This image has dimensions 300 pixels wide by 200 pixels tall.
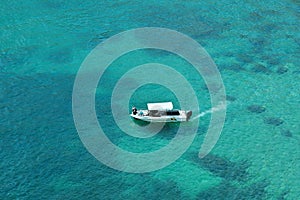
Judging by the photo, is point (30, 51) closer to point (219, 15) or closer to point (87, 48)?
point (87, 48)

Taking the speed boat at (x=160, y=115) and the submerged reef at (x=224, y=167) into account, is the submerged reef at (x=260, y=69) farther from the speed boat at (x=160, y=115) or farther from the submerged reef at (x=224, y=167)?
the submerged reef at (x=224, y=167)

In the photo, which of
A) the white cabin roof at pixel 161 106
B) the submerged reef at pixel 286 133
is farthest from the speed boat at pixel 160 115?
the submerged reef at pixel 286 133

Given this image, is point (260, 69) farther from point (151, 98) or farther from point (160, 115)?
point (160, 115)

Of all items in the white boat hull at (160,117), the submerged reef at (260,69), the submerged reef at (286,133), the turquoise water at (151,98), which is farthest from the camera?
the submerged reef at (260,69)

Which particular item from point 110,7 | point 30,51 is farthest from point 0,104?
point 110,7

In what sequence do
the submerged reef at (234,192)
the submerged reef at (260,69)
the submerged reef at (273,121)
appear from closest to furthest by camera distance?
the submerged reef at (234,192), the submerged reef at (273,121), the submerged reef at (260,69)

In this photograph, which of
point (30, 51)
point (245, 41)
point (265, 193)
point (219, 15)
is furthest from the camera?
point (219, 15)

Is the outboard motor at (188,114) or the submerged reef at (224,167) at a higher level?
the outboard motor at (188,114)

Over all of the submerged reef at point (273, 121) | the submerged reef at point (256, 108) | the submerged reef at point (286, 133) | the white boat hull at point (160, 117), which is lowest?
the submerged reef at point (286, 133)

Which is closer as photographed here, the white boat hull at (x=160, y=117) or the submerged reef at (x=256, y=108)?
the white boat hull at (x=160, y=117)
